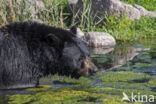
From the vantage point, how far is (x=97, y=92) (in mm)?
6676

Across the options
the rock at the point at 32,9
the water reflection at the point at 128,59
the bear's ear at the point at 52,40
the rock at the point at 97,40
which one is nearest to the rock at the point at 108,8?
the rock at the point at 97,40

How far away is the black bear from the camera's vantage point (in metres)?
6.52

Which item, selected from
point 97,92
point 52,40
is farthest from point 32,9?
point 97,92

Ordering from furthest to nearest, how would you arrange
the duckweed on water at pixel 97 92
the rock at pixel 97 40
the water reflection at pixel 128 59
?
the rock at pixel 97 40, the water reflection at pixel 128 59, the duckweed on water at pixel 97 92

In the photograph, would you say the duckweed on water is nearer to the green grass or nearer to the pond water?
the pond water

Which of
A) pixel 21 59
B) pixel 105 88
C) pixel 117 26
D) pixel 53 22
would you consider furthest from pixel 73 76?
pixel 117 26

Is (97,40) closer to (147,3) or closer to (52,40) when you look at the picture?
(52,40)

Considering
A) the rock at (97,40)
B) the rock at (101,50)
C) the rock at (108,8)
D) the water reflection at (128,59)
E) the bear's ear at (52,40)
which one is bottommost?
the water reflection at (128,59)

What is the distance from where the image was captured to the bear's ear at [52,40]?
6668 mm

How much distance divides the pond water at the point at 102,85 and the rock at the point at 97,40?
2.41 m

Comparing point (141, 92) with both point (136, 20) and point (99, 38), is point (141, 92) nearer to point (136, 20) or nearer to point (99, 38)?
point (99, 38)

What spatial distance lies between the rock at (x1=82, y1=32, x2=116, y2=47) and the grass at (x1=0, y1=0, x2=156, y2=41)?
0.56 meters

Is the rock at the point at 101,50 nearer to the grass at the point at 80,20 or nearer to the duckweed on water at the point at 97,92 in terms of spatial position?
the grass at the point at 80,20

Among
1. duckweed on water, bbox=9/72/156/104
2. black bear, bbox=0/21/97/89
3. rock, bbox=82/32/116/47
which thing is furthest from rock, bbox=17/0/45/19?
black bear, bbox=0/21/97/89
